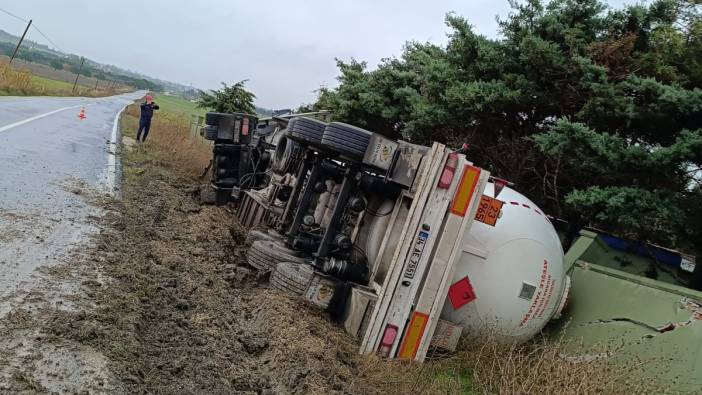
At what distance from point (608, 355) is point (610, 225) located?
3.67 meters

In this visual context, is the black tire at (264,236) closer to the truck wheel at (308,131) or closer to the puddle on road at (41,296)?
the truck wheel at (308,131)

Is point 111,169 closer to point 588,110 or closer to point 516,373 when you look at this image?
point 588,110

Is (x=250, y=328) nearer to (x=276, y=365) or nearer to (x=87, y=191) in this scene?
(x=276, y=365)

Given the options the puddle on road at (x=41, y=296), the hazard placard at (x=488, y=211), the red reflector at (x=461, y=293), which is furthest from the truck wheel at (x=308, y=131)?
the puddle on road at (x=41, y=296)

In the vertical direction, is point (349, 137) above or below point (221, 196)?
above

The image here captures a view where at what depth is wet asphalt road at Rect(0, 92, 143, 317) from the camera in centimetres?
453

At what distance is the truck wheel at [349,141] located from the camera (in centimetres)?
555

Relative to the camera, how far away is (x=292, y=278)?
222 inches

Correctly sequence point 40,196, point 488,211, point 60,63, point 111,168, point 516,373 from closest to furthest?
point 516,373
point 488,211
point 40,196
point 111,168
point 60,63

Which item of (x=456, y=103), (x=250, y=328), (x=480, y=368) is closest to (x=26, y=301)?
(x=250, y=328)

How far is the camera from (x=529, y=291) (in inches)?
216

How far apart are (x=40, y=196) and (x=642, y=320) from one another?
6.40 metres

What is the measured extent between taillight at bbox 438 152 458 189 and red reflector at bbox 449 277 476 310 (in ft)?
3.02

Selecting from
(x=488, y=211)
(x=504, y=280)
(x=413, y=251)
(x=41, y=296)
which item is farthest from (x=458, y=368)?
(x=41, y=296)
